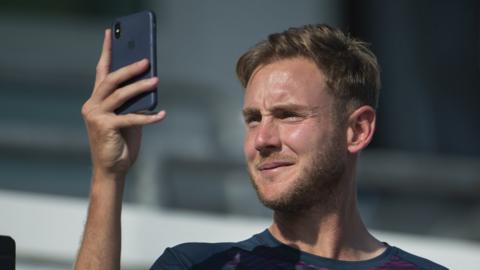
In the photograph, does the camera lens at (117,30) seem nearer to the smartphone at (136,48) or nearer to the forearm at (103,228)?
the smartphone at (136,48)

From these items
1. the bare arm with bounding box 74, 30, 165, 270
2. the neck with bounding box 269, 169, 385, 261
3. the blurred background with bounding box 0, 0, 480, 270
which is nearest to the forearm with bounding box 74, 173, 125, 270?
the bare arm with bounding box 74, 30, 165, 270

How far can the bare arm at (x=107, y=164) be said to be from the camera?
2619mm

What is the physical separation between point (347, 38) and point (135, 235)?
2.54 meters

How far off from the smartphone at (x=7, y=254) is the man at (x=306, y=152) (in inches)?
21.8

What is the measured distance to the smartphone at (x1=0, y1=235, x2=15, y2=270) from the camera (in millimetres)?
2525

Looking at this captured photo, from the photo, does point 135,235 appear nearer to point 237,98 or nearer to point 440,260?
point 440,260

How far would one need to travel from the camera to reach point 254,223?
592cm

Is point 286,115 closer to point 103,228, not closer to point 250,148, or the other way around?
point 250,148

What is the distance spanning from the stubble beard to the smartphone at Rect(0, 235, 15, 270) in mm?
741

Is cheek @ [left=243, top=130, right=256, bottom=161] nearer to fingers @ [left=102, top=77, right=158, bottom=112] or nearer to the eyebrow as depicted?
the eyebrow

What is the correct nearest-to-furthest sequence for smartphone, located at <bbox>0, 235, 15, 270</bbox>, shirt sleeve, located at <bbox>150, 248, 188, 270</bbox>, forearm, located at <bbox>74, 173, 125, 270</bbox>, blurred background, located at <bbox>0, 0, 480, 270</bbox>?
smartphone, located at <bbox>0, 235, 15, 270</bbox>
forearm, located at <bbox>74, 173, 125, 270</bbox>
shirt sleeve, located at <bbox>150, 248, 188, 270</bbox>
blurred background, located at <bbox>0, 0, 480, 270</bbox>

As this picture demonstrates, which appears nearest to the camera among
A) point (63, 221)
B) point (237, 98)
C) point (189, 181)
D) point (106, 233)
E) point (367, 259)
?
point (106, 233)

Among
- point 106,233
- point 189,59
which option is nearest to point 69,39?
point 189,59

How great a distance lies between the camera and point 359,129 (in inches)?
130
